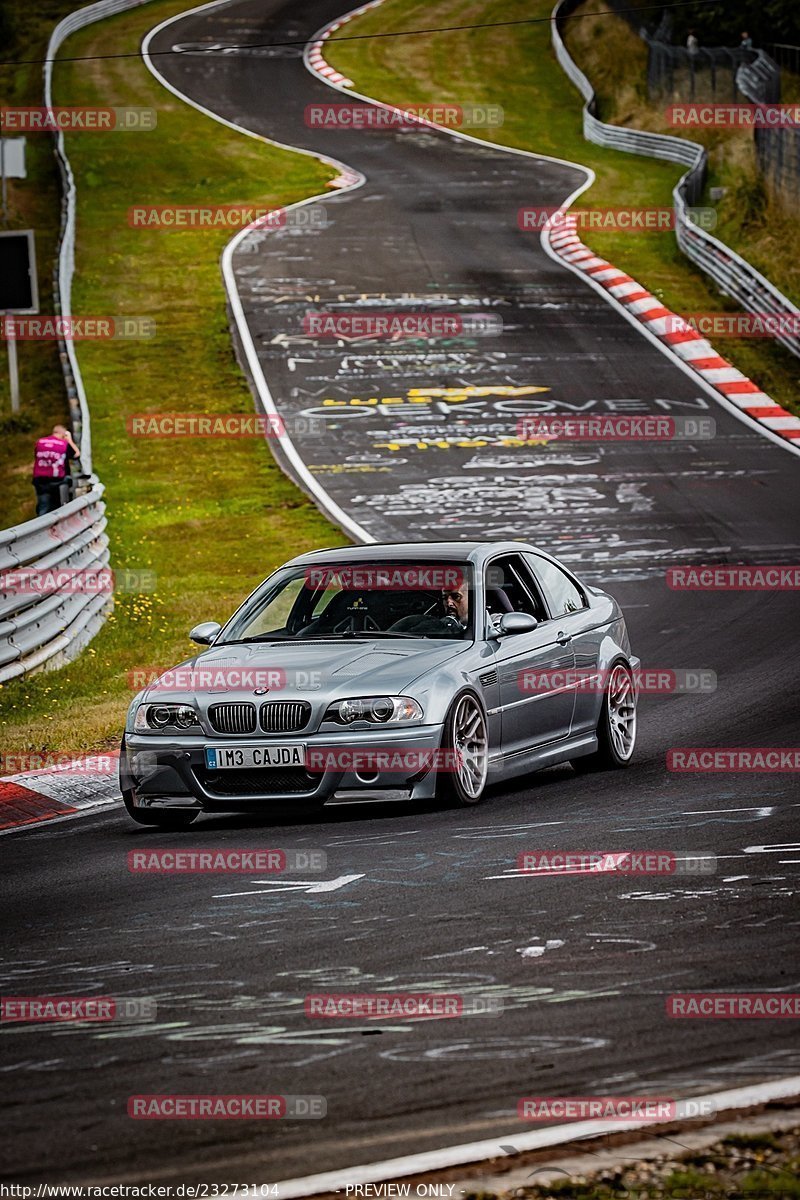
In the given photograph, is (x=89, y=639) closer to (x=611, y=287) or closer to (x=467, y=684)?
(x=467, y=684)

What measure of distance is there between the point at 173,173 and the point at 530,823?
135ft

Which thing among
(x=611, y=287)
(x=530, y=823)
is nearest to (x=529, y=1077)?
(x=530, y=823)

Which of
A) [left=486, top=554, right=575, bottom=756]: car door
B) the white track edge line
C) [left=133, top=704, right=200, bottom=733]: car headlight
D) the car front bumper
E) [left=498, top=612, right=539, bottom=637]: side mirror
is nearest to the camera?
the car front bumper

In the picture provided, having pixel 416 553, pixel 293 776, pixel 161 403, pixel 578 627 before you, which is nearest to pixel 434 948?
pixel 293 776

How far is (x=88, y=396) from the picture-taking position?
32344 mm

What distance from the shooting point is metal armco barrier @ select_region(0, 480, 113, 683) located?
47.9ft

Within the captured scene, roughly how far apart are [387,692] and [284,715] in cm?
55

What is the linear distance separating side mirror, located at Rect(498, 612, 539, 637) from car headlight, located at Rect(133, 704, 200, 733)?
1.84 m

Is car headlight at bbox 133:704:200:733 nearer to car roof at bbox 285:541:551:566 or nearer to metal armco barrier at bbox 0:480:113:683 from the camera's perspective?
car roof at bbox 285:541:551:566

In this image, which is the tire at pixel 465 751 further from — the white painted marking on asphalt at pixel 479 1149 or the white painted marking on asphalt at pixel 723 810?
the white painted marking on asphalt at pixel 479 1149

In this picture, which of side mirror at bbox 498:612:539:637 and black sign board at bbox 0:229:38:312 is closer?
side mirror at bbox 498:612:539:637

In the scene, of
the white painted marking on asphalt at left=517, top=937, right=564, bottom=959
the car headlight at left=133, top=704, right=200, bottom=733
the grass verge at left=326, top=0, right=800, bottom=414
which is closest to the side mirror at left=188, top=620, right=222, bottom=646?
the car headlight at left=133, top=704, right=200, bottom=733

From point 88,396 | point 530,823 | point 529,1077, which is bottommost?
point 88,396

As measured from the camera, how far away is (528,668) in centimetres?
1088
